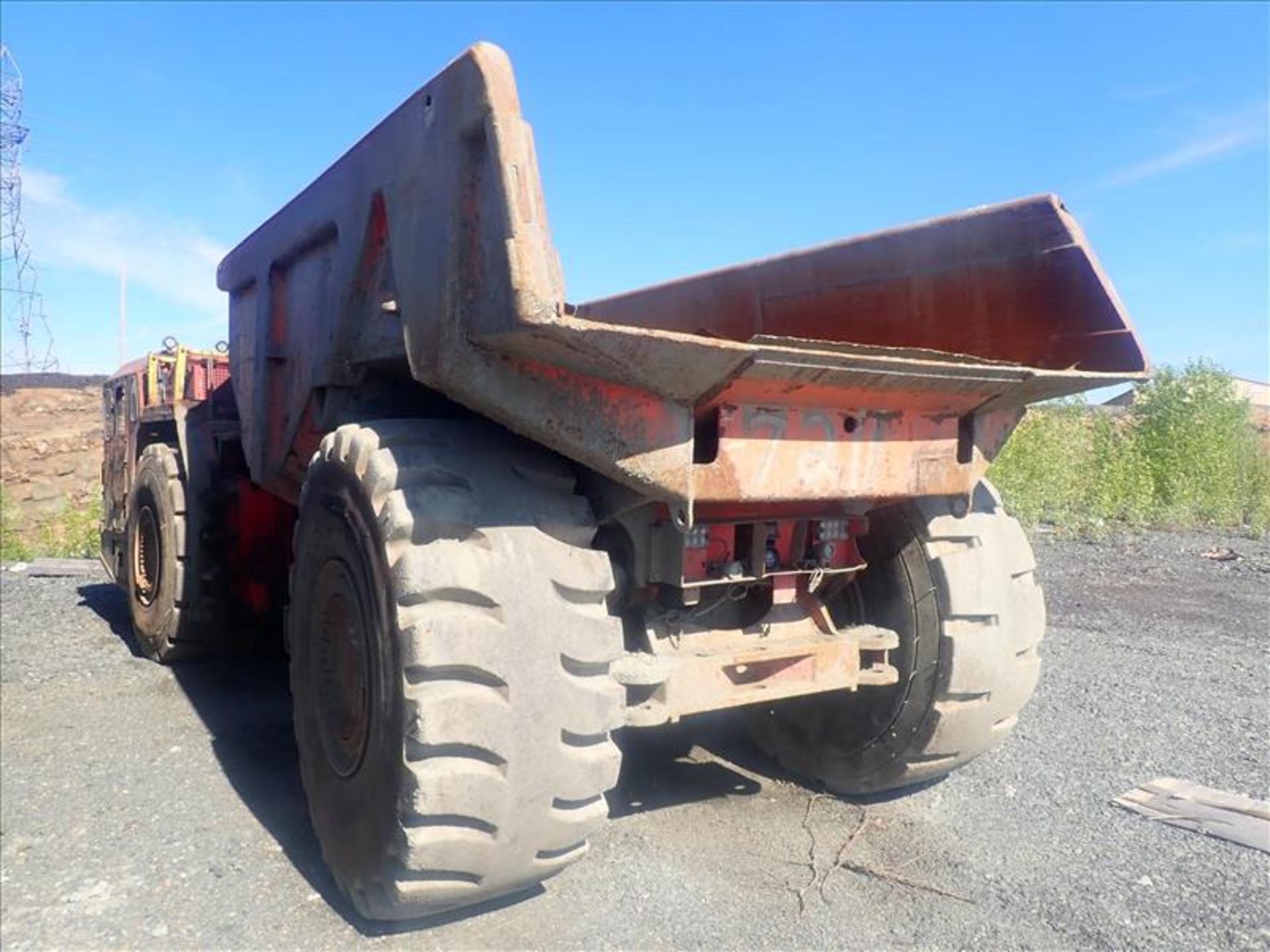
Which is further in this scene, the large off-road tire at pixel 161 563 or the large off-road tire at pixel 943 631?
the large off-road tire at pixel 161 563

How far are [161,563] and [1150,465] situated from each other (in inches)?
623

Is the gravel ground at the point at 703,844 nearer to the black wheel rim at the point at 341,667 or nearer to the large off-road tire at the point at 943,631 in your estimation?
the large off-road tire at the point at 943,631

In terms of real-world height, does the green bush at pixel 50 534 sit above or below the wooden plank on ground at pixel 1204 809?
above

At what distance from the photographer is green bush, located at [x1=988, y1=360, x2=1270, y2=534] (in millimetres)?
14133

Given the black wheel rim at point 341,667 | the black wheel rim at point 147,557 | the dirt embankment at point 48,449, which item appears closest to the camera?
the black wheel rim at point 341,667

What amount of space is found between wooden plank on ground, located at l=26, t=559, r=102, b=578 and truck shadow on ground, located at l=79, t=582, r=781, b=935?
4.96 meters

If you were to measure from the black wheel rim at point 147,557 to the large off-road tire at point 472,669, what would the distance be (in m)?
3.66

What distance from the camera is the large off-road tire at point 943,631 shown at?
322 cm

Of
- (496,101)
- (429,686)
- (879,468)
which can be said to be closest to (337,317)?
(496,101)

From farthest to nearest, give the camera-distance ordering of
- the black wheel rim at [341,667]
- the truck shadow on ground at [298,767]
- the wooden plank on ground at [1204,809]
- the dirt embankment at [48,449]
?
the dirt embankment at [48,449], the wooden plank on ground at [1204,809], the truck shadow on ground at [298,767], the black wheel rim at [341,667]

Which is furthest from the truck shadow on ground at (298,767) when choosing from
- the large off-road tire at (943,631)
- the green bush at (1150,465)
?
the green bush at (1150,465)

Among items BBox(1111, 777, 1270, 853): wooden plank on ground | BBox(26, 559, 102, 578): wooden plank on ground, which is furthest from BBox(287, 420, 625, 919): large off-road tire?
BBox(26, 559, 102, 578): wooden plank on ground

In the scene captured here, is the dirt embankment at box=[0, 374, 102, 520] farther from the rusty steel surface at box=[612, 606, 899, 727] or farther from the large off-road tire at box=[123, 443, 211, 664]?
the rusty steel surface at box=[612, 606, 899, 727]

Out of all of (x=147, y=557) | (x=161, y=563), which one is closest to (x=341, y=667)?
(x=161, y=563)
